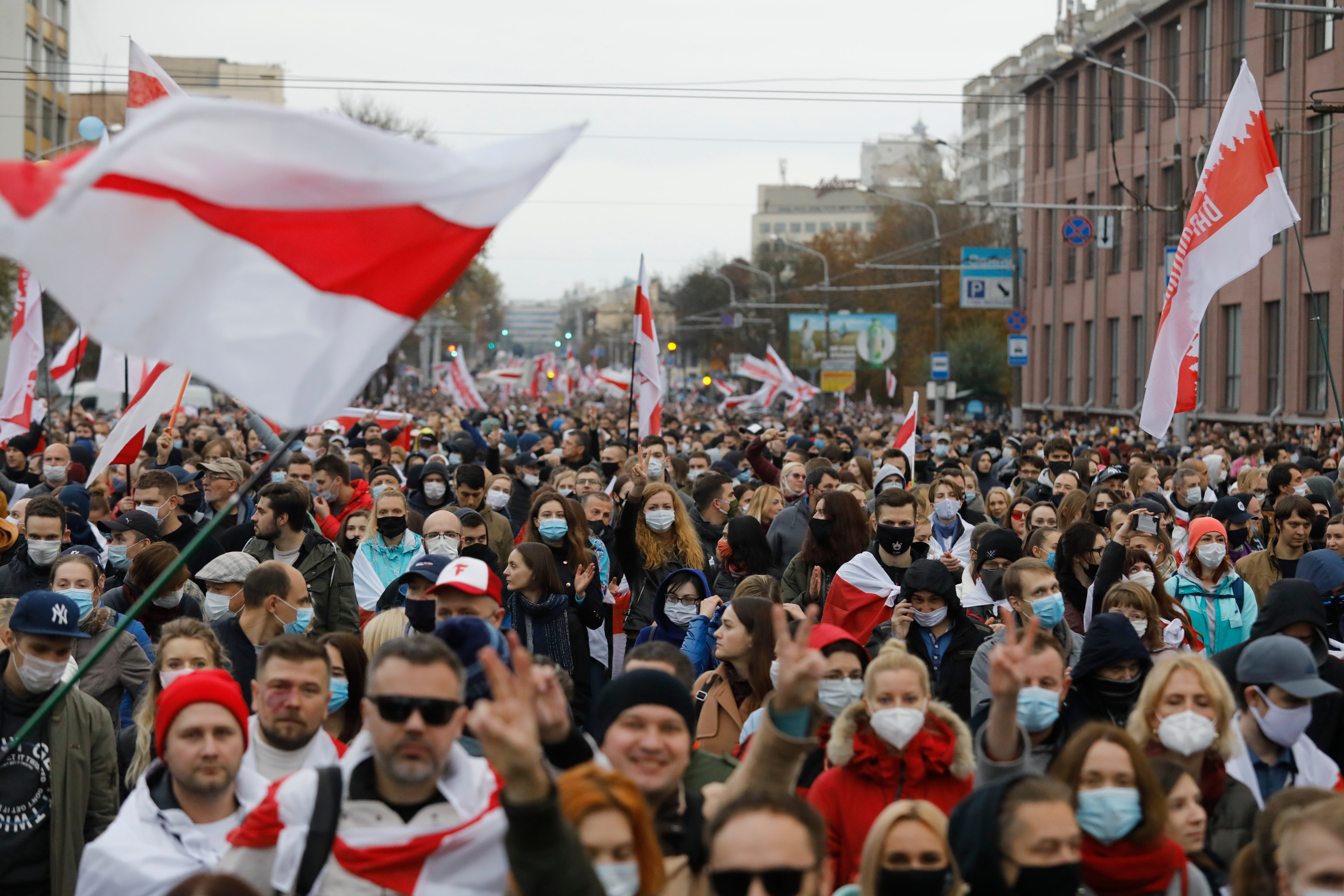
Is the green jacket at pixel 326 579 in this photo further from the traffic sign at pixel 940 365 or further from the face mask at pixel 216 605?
the traffic sign at pixel 940 365

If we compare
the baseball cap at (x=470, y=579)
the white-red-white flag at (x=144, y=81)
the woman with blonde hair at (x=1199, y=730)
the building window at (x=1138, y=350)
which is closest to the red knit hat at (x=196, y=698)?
the baseball cap at (x=470, y=579)

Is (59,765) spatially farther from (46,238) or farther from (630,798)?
(630,798)

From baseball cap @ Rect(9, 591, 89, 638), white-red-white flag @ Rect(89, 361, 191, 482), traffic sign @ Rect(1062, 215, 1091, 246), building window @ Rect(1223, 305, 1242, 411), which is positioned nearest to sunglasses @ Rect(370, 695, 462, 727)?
baseball cap @ Rect(9, 591, 89, 638)

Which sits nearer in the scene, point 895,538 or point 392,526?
point 895,538

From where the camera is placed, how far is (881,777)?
4812 mm

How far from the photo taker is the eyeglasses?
3535mm

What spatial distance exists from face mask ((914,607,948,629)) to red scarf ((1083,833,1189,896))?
285cm

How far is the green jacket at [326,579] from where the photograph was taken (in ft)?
27.2

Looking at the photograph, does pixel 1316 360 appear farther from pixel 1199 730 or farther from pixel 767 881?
pixel 767 881

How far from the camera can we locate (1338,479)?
45.1 feet

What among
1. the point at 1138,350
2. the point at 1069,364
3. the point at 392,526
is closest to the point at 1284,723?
the point at 392,526

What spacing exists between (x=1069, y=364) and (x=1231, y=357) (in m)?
13.8

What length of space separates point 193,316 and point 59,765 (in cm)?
221

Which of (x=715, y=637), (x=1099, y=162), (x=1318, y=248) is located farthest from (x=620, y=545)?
(x=1099, y=162)
